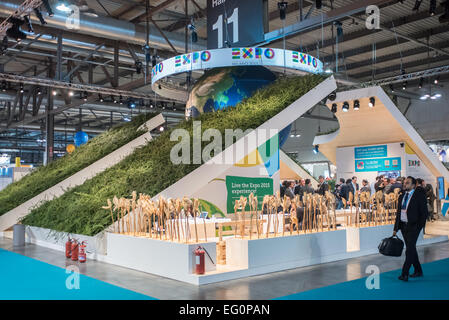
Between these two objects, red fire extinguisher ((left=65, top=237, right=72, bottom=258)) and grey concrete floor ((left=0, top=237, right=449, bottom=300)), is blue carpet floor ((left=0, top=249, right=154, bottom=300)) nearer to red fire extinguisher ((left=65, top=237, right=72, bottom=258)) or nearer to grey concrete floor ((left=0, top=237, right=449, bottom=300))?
grey concrete floor ((left=0, top=237, right=449, bottom=300))

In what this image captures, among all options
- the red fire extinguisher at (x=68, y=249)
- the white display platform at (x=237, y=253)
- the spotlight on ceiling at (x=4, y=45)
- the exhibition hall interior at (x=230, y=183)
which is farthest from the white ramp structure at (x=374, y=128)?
the spotlight on ceiling at (x=4, y=45)

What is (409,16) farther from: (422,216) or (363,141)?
(422,216)

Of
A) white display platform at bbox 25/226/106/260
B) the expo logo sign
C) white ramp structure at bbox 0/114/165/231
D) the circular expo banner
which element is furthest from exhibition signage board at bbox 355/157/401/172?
white display platform at bbox 25/226/106/260

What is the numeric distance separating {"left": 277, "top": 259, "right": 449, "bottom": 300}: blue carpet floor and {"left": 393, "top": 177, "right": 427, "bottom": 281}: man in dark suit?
0.18 m

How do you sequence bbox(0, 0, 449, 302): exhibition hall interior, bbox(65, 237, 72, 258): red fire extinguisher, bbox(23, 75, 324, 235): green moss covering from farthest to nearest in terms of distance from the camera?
1. bbox(23, 75, 324, 235): green moss covering
2. bbox(65, 237, 72, 258): red fire extinguisher
3. bbox(0, 0, 449, 302): exhibition hall interior

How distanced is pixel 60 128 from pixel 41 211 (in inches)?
886

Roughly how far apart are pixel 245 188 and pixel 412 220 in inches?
161

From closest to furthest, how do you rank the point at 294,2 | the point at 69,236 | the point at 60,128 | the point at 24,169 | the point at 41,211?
the point at 69,236, the point at 41,211, the point at 294,2, the point at 24,169, the point at 60,128

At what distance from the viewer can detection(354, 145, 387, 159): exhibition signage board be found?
45.7 ft

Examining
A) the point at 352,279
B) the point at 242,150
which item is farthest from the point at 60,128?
the point at 352,279

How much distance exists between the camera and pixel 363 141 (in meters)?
14.4

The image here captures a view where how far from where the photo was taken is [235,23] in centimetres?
1046

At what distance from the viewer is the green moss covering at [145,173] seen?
7.46 m

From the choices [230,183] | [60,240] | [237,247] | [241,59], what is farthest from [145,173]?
[241,59]
